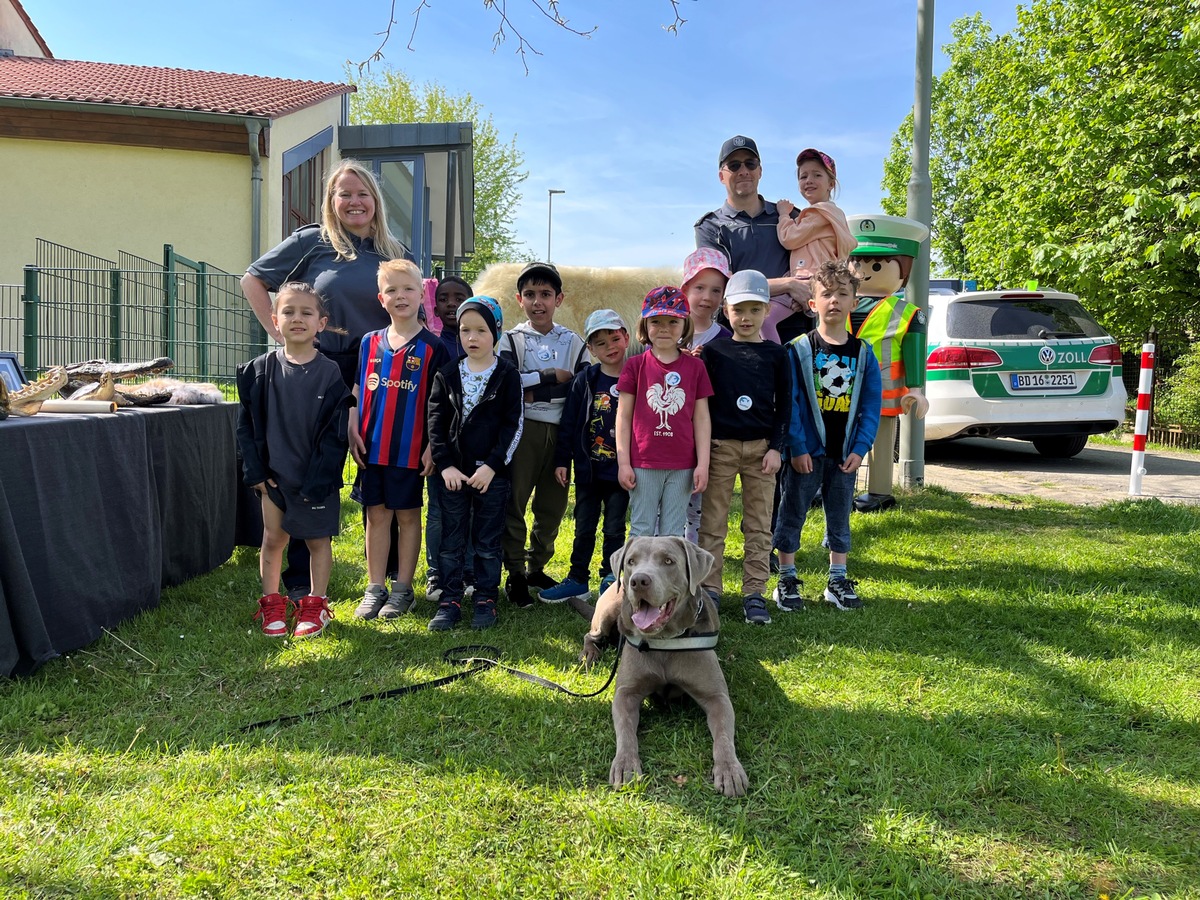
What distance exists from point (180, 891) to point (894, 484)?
23.8 feet

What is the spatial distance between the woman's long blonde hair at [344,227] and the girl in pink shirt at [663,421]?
1590 mm

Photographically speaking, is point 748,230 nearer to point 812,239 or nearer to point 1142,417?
point 812,239

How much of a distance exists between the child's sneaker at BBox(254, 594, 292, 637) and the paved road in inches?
238

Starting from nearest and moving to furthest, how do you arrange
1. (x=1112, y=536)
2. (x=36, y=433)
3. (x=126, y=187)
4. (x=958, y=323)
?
(x=36, y=433), (x=1112, y=536), (x=958, y=323), (x=126, y=187)

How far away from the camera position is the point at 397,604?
452 cm

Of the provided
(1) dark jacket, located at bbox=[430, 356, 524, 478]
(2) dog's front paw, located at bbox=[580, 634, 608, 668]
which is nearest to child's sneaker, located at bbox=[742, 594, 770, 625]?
(2) dog's front paw, located at bbox=[580, 634, 608, 668]

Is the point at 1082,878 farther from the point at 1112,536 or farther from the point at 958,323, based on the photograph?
the point at 958,323

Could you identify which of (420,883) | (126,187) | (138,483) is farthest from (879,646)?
(126,187)

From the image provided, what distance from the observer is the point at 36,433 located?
360 cm

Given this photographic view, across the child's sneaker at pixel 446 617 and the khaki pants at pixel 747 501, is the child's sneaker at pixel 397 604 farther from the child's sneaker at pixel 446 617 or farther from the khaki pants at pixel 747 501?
the khaki pants at pixel 747 501

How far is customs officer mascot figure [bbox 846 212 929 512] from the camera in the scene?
597 cm

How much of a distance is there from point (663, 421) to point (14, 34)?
91.8ft

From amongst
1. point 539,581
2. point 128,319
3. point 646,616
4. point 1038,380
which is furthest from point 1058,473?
point 128,319

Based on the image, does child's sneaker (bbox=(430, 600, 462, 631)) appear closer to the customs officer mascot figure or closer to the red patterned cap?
the red patterned cap
